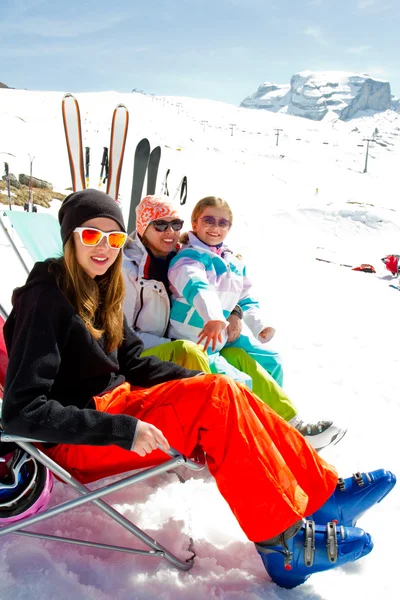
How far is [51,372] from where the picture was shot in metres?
1.68

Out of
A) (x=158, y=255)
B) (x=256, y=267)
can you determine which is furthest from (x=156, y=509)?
(x=256, y=267)

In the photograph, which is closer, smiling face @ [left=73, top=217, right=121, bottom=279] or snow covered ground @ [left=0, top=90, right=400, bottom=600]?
snow covered ground @ [left=0, top=90, right=400, bottom=600]

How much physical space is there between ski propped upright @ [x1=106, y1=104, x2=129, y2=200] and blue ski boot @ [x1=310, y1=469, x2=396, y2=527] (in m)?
4.84

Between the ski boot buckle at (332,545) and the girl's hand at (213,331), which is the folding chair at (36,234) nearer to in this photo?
the girl's hand at (213,331)

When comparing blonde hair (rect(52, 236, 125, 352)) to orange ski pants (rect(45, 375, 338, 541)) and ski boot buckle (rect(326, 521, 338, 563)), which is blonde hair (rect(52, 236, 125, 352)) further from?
ski boot buckle (rect(326, 521, 338, 563))

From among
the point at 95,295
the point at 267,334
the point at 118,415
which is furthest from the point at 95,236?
the point at 267,334

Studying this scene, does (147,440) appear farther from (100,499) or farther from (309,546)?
(309,546)

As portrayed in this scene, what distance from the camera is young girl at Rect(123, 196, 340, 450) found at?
9.25ft

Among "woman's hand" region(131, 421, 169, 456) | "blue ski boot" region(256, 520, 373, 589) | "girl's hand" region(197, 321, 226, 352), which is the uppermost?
"girl's hand" region(197, 321, 226, 352)

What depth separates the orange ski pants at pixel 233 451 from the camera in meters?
1.65

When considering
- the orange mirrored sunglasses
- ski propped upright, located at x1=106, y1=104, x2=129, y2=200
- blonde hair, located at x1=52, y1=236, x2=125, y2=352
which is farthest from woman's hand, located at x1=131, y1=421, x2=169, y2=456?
ski propped upright, located at x1=106, y1=104, x2=129, y2=200

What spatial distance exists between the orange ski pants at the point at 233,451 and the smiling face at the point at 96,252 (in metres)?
0.51

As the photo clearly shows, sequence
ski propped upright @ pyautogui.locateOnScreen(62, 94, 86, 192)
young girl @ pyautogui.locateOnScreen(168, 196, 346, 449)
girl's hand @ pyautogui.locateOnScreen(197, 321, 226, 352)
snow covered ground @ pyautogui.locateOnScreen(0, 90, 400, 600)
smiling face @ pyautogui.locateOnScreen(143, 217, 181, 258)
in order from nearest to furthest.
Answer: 1. snow covered ground @ pyautogui.locateOnScreen(0, 90, 400, 600)
2. girl's hand @ pyautogui.locateOnScreen(197, 321, 226, 352)
3. young girl @ pyautogui.locateOnScreen(168, 196, 346, 449)
4. smiling face @ pyautogui.locateOnScreen(143, 217, 181, 258)
5. ski propped upright @ pyautogui.locateOnScreen(62, 94, 86, 192)

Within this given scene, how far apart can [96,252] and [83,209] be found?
6.8 inches
